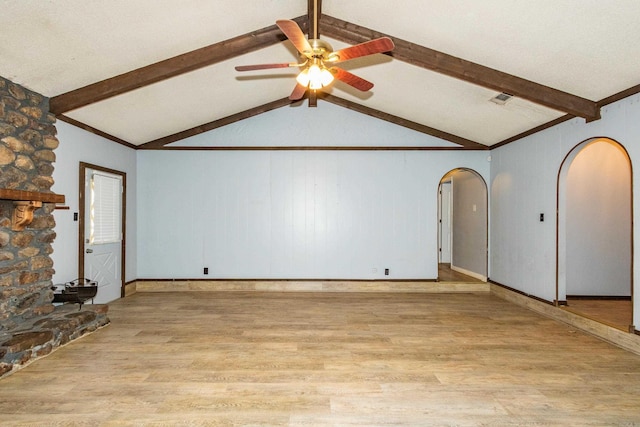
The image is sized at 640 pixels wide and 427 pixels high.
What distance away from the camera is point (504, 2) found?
2852 mm

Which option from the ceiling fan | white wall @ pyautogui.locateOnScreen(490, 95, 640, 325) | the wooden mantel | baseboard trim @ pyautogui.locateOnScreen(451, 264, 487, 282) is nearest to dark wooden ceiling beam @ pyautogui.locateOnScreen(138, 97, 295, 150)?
the wooden mantel

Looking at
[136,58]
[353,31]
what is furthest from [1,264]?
[353,31]

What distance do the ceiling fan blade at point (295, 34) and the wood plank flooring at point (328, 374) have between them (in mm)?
2679

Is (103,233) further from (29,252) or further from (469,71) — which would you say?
(469,71)

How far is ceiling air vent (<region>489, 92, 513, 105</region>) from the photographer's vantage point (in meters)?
4.35

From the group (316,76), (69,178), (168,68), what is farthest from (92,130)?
(316,76)

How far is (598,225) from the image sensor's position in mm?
5285

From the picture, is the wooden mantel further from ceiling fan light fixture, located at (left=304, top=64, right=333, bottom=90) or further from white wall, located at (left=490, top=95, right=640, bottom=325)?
white wall, located at (left=490, top=95, right=640, bottom=325)

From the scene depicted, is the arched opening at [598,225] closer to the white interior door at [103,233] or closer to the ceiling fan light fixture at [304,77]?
the ceiling fan light fixture at [304,77]

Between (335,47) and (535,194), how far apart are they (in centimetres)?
357

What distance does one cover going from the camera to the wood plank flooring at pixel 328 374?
2.36 m

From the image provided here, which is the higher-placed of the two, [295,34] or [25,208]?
[295,34]

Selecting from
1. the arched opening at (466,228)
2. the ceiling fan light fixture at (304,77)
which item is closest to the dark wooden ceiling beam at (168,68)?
the ceiling fan light fixture at (304,77)

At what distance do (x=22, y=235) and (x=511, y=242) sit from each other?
6607mm
